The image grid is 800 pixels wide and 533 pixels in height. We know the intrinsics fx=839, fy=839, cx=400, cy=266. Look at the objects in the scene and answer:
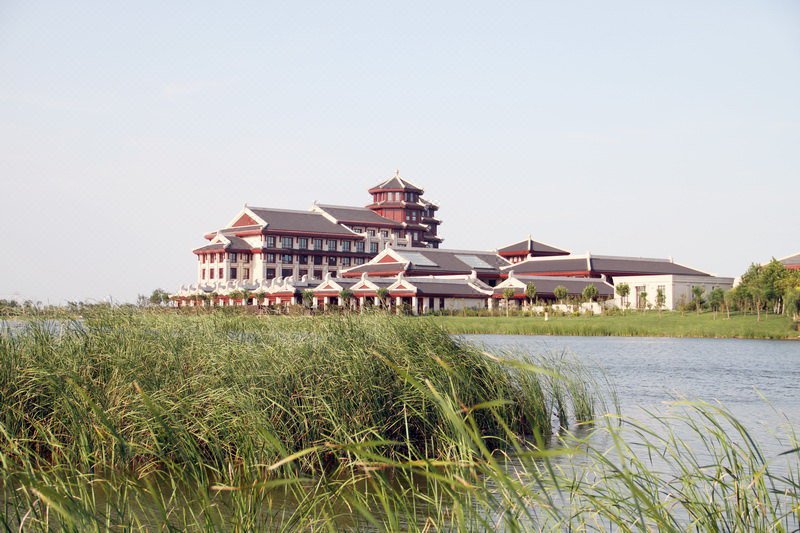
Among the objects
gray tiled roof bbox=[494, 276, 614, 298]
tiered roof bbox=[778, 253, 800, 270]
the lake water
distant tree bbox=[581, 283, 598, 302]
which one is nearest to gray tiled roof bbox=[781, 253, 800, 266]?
tiered roof bbox=[778, 253, 800, 270]

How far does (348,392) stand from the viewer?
718cm

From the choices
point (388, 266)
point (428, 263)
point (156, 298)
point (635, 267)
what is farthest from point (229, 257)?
point (156, 298)

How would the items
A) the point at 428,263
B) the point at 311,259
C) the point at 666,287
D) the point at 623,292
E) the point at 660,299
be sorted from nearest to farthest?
the point at 660,299
the point at 623,292
the point at 666,287
the point at 428,263
the point at 311,259

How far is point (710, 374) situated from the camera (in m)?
18.8

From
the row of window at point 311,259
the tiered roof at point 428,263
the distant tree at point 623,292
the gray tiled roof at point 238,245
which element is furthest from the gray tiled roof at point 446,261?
the distant tree at point 623,292

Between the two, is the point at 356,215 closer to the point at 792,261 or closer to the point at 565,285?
the point at 565,285

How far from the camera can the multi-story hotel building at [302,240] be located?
67938mm

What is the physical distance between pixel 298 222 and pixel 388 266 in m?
11.8

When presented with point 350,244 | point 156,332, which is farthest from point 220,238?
point 156,332

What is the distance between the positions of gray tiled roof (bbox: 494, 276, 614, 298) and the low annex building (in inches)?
3.2

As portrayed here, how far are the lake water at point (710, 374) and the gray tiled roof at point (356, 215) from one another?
44.5m

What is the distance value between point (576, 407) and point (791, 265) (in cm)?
5052

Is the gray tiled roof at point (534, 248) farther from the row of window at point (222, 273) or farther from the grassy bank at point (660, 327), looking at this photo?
the grassy bank at point (660, 327)

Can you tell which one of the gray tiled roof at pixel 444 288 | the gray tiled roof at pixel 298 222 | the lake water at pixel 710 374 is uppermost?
the gray tiled roof at pixel 298 222
